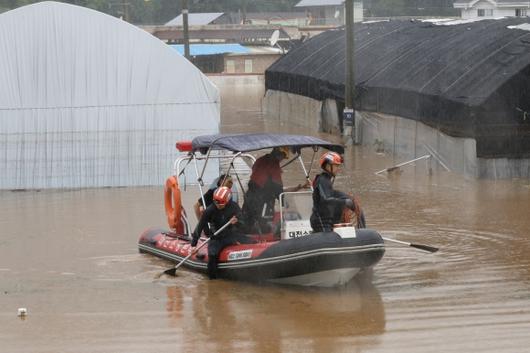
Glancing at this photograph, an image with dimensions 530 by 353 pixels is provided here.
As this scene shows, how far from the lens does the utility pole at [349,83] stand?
30406mm

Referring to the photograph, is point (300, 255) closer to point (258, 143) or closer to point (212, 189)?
point (258, 143)

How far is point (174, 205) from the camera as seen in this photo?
1619 cm

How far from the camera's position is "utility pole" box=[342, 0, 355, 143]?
30.4 metres

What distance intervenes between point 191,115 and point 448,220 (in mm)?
7086

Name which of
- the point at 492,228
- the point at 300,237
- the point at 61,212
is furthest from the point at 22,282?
the point at 492,228

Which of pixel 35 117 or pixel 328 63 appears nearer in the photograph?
pixel 35 117

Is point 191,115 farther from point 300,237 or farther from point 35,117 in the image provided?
point 300,237

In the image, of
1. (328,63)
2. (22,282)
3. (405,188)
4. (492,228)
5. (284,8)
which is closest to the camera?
(22,282)

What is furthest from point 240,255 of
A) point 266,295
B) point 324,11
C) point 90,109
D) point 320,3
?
point 324,11

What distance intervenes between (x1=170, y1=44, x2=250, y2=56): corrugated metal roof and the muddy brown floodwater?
53.9 meters

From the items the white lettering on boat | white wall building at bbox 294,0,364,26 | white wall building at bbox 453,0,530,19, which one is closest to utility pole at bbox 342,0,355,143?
the white lettering on boat

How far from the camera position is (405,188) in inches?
915

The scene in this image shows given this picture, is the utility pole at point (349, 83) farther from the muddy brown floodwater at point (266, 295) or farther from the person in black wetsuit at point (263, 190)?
the person in black wetsuit at point (263, 190)

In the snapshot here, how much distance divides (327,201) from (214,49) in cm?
6390
